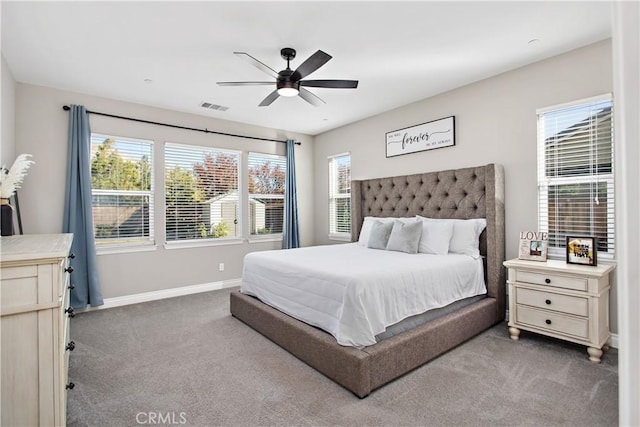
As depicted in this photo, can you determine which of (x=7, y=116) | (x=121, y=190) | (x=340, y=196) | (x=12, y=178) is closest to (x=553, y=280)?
(x=340, y=196)

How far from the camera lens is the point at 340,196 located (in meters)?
5.39

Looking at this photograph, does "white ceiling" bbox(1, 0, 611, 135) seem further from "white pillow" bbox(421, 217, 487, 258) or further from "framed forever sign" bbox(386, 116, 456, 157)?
"white pillow" bbox(421, 217, 487, 258)

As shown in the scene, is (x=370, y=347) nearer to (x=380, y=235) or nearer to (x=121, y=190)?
(x=380, y=235)

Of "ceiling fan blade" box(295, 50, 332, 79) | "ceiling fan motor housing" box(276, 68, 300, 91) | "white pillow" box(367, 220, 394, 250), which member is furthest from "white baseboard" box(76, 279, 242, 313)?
"ceiling fan blade" box(295, 50, 332, 79)

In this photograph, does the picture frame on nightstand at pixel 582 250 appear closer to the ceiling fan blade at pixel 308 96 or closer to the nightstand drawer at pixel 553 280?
the nightstand drawer at pixel 553 280

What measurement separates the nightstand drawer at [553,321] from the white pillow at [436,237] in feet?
2.68

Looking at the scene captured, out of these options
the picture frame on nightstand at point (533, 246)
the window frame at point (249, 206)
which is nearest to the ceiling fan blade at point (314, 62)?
the picture frame on nightstand at point (533, 246)

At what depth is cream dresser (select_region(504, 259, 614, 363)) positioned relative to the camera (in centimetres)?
245

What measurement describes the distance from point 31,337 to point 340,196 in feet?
14.3

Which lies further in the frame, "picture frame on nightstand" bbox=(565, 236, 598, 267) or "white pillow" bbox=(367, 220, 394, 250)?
"white pillow" bbox=(367, 220, 394, 250)

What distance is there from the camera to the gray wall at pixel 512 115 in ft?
9.25

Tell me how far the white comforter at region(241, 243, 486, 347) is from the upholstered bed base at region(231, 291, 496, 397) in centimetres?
8

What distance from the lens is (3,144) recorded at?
297 centimetres

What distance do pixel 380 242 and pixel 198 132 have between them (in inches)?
117
